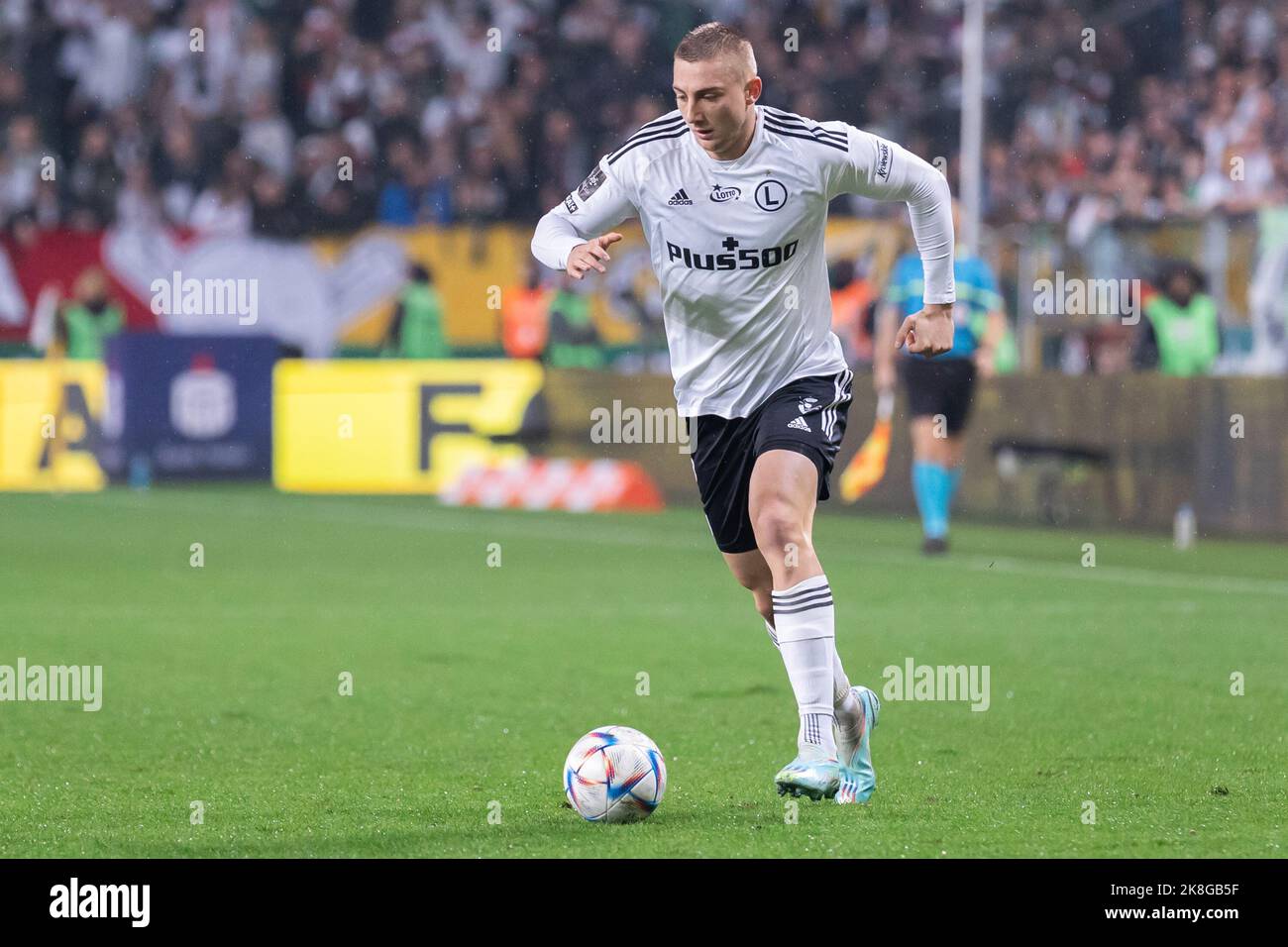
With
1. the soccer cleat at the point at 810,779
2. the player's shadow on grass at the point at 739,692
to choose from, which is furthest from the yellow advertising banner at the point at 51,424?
the soccer cleat at the point at 810,779

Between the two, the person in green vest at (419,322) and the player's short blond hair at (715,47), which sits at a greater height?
the person in green vest at (419,322)

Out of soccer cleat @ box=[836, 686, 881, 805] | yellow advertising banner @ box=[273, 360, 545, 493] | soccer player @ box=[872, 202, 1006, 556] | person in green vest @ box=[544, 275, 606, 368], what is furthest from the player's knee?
person in green vest @ box=[544, 275, 606, 368]

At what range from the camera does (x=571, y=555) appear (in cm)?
1370

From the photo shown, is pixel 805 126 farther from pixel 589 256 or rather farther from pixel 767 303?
pixel 589 256

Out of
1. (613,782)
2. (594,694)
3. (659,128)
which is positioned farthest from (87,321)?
(613,782)

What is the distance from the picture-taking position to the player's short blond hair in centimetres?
549

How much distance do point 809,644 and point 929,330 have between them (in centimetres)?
92

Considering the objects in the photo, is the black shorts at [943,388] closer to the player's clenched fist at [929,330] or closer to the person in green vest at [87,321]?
Result: the player's clenched fist at [929,330]

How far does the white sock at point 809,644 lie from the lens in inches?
221

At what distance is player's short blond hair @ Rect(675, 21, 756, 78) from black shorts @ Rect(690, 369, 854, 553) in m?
0.90

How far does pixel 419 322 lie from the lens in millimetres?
21734

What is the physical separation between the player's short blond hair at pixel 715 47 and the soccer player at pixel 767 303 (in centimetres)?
2

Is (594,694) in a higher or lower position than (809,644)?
lower

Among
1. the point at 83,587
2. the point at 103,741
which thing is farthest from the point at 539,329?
the point at 103,741
